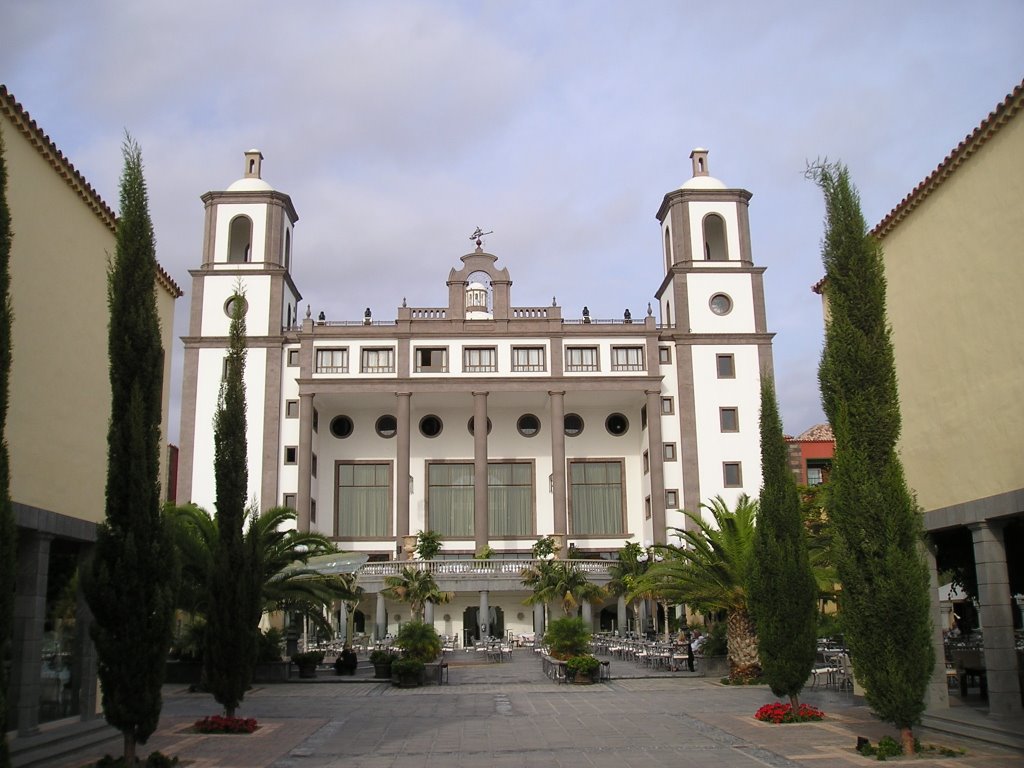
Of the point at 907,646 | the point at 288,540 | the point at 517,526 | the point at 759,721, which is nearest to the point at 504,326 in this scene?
the point at 517,526

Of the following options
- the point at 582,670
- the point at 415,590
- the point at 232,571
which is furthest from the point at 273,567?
the point at 415,590

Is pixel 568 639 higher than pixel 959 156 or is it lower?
lower

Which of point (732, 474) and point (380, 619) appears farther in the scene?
point (732, 474)

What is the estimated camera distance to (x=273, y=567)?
27172 mm

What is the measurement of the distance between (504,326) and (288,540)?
79.6 ft

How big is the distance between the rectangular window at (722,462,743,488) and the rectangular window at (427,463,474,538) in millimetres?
13163

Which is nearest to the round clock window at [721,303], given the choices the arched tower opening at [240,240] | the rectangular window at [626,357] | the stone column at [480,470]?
the rectangular window at [626,357]

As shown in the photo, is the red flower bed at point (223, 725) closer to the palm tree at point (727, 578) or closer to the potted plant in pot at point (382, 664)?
the potted plant in pot at point (382, 664)

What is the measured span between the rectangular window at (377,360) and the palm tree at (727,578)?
2720 cm

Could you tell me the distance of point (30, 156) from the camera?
49.9ft

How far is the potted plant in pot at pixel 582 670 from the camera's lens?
998 inches

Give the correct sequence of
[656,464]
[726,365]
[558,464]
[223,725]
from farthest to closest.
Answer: [726,365]
[656,464]
[558,464]
[223,725]

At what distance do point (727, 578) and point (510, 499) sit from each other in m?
28.3

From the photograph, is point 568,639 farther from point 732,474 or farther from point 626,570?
point 732,474
